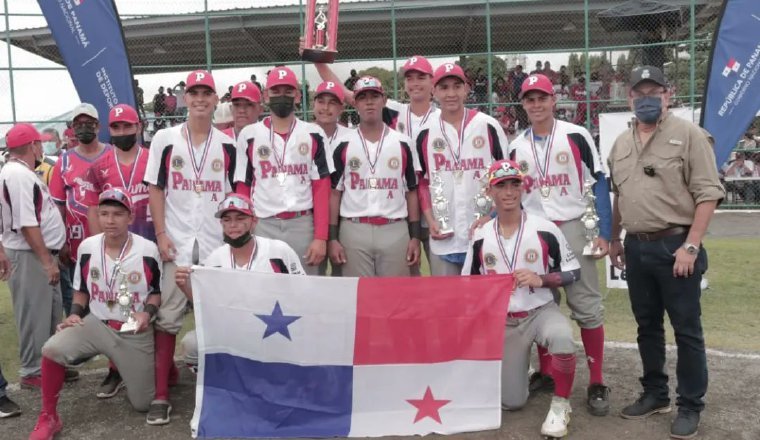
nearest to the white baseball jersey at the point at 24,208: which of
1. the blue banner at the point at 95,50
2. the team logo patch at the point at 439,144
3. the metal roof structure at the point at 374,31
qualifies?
the team logo patch at the point at 439,144

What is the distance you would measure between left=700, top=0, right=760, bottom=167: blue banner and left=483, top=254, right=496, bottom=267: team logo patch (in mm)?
5723

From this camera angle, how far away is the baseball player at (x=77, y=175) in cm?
623

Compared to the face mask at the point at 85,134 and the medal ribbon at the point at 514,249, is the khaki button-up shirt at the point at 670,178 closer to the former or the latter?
the medal ribbon at the point at 514,249

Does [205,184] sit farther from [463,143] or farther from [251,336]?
[463,143]

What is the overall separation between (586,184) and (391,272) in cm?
173

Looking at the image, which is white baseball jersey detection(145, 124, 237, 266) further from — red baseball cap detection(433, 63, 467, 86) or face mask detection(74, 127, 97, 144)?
red baseball cap detection(433, 63, 467, 86)

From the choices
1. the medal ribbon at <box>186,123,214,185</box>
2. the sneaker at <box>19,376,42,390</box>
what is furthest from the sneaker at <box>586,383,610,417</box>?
the sneaker at <box>19,376,42,390</box>

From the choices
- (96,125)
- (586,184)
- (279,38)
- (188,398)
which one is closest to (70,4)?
(96,125)

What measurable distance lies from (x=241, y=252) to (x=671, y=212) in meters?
3.03

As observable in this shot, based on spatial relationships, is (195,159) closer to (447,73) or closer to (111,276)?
(111,276)

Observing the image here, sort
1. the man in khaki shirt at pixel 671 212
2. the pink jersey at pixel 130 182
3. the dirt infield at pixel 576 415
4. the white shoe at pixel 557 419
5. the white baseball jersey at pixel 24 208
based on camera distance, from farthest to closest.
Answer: the white baseball jersey at pixel 24 208
the pink jersey at pixel 130 182
the dirt infield at pixel 576 415
the white shoe at pixel 557 419
the man in khaki shirt at pixel 671 212

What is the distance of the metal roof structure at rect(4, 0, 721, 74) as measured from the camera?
17422 mm

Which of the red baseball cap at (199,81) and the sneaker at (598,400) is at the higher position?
the red baseball cap at (199,81)

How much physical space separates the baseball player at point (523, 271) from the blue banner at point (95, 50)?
6.29m
